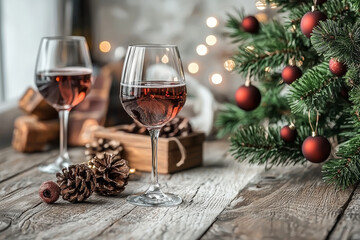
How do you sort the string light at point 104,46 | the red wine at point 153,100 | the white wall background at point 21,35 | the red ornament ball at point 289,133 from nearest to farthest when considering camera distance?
the red wine at point 153,100 < the red ornament ball at point 289,133 < the white wall background at point 21,35 < the string light at point 104,46

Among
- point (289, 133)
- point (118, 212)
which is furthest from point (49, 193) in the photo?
point (289, 133)

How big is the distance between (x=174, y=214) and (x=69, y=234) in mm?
222

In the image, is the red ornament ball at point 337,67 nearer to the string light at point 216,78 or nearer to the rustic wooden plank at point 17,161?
the rustic wooden plank at point 17,161

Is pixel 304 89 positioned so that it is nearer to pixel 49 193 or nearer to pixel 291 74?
pixel 291 74

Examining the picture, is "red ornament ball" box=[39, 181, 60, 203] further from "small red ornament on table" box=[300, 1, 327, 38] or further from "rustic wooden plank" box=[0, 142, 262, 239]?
"small red ornament on table" box=[300, 1, 327, 38]

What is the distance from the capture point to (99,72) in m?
2.20

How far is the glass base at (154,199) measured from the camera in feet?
3.95

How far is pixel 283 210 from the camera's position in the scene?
3.80 ft

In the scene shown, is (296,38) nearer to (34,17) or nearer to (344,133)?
(344,133)

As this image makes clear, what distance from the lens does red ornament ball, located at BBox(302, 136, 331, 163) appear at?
4.25 feet

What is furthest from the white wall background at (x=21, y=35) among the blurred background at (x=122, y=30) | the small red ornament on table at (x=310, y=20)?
Answer: the small red ornament on table at (x=310, y=20)

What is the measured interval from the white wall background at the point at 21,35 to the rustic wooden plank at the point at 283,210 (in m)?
1.17

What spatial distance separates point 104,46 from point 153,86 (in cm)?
131

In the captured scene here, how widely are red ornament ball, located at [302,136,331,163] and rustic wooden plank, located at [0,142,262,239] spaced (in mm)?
183
